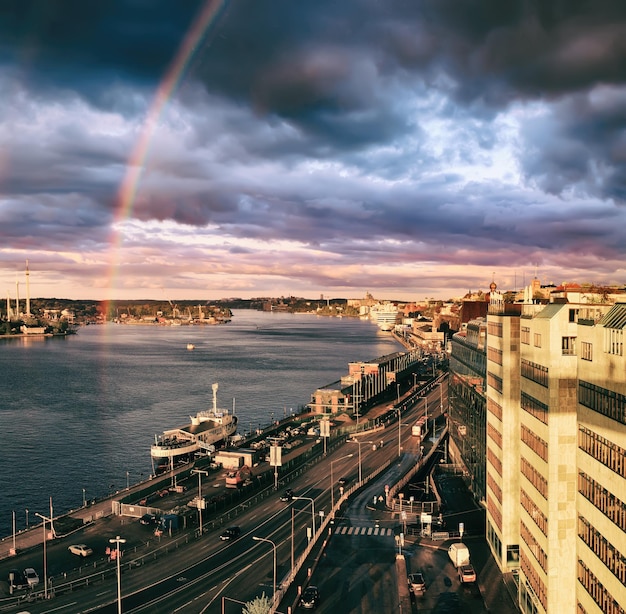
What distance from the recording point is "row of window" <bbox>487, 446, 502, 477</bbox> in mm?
54625

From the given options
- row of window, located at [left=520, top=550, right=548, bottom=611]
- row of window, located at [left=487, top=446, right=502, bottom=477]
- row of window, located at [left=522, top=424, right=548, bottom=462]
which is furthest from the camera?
row of window, located at [left=487, top=446, right=502, bottom=477]

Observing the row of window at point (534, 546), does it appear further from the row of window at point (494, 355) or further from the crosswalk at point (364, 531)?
the crosswalk at point (364, 531)

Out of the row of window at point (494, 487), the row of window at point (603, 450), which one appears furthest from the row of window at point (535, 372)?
the row of window at point (494, 487)

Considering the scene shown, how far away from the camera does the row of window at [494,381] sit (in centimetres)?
5540

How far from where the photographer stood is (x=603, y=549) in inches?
1318

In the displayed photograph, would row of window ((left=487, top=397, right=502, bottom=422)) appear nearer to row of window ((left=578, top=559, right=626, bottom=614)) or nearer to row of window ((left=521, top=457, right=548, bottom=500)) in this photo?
row of window ((left=521, top=457, right=548, bottom=500))

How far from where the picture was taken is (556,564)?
39125 mm

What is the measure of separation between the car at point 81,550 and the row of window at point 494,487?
37327 millimetres

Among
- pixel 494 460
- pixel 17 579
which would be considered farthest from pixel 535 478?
Answer: pixel 17 579

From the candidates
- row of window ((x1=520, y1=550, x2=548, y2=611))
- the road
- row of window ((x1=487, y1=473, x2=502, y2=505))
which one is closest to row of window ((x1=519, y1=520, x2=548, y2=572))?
row of window ((x1=520, y1=550, x2=548, y2=611))

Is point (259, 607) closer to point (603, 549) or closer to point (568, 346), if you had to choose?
point (603, 549)

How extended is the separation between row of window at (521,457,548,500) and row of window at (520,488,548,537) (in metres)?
1.30

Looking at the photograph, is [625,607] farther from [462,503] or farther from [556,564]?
[462,503]

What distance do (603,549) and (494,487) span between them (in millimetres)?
23500
